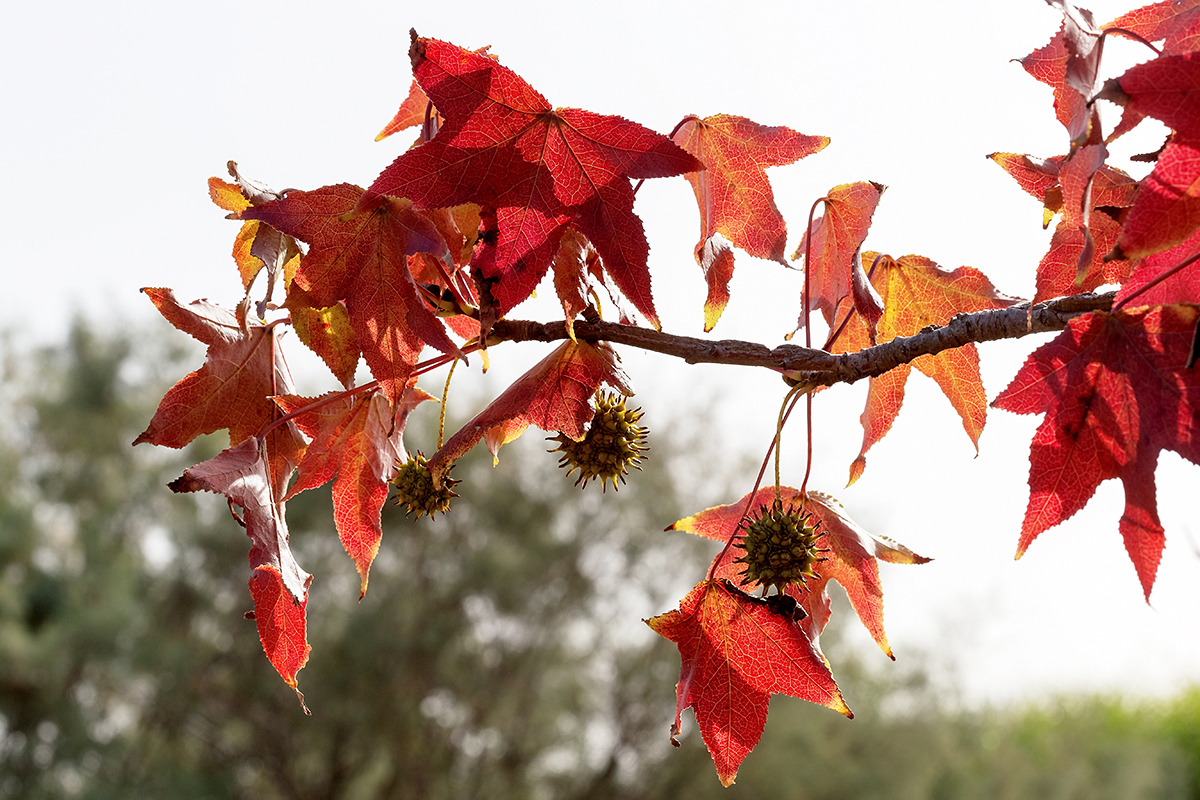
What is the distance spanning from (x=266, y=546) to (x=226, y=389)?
117 millimetres

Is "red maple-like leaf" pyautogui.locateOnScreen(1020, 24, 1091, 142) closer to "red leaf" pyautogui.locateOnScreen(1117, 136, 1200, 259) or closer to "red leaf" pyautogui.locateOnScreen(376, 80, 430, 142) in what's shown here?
"red leaf" pyautogui.locateOnScreen(1117, 136, 1200, 259)

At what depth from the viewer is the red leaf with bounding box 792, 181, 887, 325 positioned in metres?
0.51

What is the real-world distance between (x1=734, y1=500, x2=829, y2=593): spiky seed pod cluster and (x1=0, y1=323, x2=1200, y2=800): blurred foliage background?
227 inches

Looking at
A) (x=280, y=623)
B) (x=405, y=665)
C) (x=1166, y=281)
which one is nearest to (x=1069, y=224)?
(x=1166, y=281)

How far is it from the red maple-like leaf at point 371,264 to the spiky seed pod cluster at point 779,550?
7.2 inches

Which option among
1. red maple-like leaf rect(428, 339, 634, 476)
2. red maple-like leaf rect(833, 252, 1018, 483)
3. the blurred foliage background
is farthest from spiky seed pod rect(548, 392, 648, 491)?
the blurred foliage background

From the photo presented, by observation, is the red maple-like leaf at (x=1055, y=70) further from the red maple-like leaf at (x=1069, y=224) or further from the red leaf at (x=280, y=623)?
the red leaf at (x=280, y=623)

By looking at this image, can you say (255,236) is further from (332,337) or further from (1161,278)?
(1161,278)

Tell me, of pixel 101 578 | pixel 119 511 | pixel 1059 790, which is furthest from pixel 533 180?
pixel 119 511

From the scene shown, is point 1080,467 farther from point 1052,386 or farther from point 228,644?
point 228,644

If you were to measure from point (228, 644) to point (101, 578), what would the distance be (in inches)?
50.7

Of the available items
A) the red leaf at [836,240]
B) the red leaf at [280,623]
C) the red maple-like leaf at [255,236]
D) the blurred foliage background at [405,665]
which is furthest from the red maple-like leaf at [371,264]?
the blurred foliage background at [405,665]

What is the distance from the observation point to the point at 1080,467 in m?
0.37

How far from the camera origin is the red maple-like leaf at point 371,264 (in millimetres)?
386
